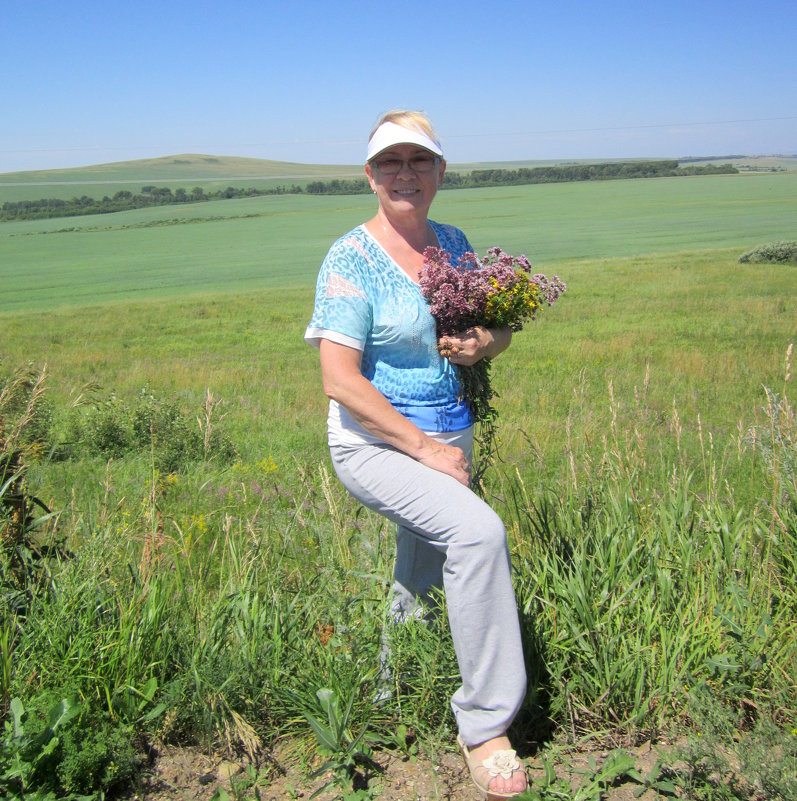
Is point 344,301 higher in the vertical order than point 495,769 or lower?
higher

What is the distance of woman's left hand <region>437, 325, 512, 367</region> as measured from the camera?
2766 millimetres

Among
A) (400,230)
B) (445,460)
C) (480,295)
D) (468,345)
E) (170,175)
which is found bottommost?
(445,460)

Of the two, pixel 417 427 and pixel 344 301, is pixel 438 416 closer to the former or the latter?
pixel 417 427

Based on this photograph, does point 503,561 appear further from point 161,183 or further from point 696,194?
point 161,183

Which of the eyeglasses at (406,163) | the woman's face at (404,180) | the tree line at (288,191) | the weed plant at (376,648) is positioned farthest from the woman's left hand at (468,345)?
the tree line at (288,191)

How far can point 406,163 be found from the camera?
9.25 feet

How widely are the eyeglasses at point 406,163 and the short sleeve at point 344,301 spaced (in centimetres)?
29

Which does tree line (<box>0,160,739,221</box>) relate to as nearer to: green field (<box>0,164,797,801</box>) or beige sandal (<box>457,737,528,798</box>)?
green field (<box>0,164,797,801</box>)

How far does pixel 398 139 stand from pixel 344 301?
0.59 metres

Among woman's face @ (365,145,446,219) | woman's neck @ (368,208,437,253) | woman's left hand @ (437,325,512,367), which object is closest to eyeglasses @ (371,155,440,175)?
woman's face @ (365,145,446,219)

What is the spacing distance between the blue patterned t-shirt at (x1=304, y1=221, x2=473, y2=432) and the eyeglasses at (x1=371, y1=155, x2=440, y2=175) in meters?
0.23

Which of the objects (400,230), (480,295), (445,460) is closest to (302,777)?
(445,460)

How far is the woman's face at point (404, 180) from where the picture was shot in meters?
2.81

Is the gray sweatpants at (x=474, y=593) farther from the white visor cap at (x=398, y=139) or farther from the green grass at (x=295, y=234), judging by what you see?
the green grass at (x=295, y=234)
